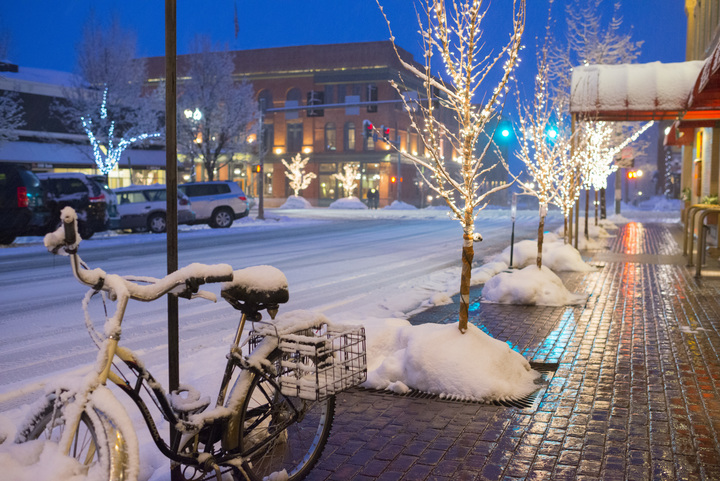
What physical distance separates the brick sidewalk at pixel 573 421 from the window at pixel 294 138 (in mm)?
62545

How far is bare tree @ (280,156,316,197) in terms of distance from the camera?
6625cm

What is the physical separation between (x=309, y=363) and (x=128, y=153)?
45648 millimetres

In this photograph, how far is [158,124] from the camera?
45.1 meters

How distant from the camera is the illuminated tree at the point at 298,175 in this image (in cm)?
6625

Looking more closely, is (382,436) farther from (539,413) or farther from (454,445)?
(539,413)

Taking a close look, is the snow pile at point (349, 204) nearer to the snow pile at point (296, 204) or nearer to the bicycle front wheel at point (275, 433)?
the snow pile at point (296, 204)

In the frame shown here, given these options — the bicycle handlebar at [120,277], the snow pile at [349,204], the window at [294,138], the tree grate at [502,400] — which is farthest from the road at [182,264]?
the window at [294,138]

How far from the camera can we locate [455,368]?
5723 mm

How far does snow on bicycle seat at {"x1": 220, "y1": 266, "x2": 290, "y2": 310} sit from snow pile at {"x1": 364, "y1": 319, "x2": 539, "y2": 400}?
2499 millimetres

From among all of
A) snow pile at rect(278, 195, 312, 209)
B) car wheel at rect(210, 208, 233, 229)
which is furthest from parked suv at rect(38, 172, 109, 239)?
snow pile at rect(278, 195, 312, 209)

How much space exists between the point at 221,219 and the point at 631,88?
60.7 feet

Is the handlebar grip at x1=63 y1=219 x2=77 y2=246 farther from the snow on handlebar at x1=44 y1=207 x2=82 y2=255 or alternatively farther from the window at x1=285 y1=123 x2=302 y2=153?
the window at x1=285 y1=123 x2=302 y2=153

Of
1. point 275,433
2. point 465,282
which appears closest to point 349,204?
point 465,282

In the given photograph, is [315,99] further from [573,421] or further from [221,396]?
[221,396]
